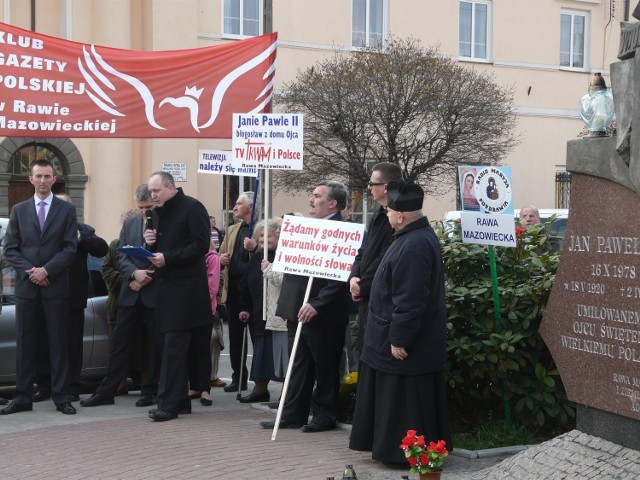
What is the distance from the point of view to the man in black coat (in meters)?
9.72

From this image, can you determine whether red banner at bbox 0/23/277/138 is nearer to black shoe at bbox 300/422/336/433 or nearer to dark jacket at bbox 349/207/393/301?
dark jacket at bbox 349/207/393/301

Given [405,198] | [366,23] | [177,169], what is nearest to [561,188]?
[366,23]

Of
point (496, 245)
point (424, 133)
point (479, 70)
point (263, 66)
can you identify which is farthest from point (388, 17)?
point (496, 245)

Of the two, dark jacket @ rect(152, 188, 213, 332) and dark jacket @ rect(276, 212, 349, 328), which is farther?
dark jacket @ rect(152, 188, 213, 332)

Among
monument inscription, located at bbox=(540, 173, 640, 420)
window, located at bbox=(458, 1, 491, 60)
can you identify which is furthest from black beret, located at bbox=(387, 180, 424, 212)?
window, located at bbox=(458, 1, 491, 60)

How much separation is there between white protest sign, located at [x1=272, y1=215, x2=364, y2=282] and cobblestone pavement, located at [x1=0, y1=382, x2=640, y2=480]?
4.34 ft

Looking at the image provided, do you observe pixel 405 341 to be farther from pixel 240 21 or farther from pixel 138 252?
pixel 240 21

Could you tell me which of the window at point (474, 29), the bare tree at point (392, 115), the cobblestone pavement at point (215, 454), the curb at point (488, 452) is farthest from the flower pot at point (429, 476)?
the window at point (474, 29)

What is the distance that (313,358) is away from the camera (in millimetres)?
9195

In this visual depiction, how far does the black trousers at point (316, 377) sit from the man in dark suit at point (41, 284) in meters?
2.15

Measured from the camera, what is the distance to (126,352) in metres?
10.6

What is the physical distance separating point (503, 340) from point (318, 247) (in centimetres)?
162

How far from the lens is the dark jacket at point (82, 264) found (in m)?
10.5

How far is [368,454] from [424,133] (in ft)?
62.7
